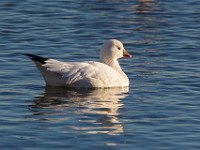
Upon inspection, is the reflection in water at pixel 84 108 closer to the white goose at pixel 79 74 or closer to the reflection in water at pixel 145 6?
the white goose at pixel 79 74

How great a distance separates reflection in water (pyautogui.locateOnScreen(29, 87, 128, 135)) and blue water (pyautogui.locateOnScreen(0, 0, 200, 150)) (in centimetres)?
2

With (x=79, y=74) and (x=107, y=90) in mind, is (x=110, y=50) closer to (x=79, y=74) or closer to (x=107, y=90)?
(x=107, y=90)

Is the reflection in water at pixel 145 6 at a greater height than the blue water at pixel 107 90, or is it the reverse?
the reflection in water at pixel 145 6

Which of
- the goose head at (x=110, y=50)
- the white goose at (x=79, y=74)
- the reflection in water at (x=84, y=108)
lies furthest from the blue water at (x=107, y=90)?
the goose head at (x=110, y=50)

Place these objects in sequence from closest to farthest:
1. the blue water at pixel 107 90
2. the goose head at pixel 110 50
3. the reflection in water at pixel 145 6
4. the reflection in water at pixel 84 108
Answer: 1. the blue water at pixel 107 90
2. the reflection in water at pixel 84 108
3. the goose head at pixel 110 50
4. the reflection in water at pixel 145 6

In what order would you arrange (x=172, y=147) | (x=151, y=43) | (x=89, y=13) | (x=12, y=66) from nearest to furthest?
(x=172, y=147)
(x=12, y=66)
(x=151, y=43)
(x=89, y=13)

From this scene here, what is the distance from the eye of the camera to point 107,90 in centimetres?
1639

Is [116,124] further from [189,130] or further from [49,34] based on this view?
[49,34]

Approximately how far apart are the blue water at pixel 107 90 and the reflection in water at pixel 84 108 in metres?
0.02

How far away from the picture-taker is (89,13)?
80.8 ft

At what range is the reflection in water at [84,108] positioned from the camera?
1333 centimetres

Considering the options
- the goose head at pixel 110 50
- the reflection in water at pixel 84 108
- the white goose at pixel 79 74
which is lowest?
the reflection in water at pixel 84 108

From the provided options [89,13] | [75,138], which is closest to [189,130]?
[75,138]

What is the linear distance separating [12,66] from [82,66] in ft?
7.39
